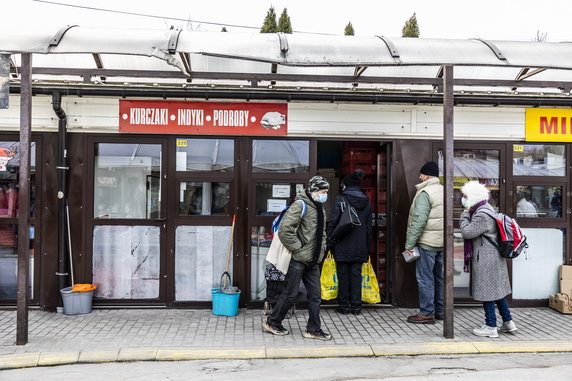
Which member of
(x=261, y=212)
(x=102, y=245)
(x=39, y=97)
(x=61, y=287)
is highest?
(x=39, y=97)

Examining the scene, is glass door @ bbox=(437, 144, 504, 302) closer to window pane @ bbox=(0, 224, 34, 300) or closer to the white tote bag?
the white tote bag

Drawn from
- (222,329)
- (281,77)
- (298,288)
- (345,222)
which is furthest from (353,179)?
(222,329)

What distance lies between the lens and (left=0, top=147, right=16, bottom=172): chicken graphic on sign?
6919mm

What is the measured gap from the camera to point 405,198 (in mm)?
7176

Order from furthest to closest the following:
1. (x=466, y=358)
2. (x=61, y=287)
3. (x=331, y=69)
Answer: (x=61, y=287), (x=331, y=69), (x=466, y=358)

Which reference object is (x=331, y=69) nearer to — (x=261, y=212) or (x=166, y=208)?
(x=261, y=212)

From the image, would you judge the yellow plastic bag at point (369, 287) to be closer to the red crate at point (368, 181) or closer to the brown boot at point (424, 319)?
the brown boot at point (424, 319)

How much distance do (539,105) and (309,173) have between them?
342 cm

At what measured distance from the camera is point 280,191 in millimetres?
7176

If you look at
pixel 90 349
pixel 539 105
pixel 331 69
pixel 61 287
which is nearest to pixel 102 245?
pixel 61 287

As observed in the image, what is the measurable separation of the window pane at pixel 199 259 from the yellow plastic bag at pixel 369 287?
190 centimetres

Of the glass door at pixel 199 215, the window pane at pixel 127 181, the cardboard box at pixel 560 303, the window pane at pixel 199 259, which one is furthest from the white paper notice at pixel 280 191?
the cardboard box at pixel 560 303

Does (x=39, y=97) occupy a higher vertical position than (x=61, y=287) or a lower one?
higher

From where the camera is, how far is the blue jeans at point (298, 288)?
18.6ft
